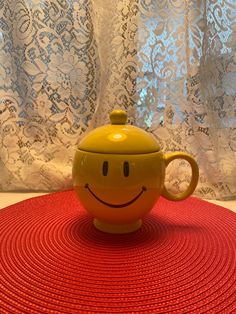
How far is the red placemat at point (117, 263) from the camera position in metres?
0.36

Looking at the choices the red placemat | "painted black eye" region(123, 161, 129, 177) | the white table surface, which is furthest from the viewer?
the white table surface

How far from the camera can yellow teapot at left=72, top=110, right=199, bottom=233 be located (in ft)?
1.62

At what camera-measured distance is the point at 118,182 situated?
491mm

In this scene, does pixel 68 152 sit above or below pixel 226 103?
below

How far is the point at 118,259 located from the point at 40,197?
0.37 meters

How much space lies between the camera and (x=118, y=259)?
0.47 m

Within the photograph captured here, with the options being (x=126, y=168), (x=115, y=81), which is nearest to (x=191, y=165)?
(x=126, y=168)

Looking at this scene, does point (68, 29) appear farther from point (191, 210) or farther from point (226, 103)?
point (191, 210)

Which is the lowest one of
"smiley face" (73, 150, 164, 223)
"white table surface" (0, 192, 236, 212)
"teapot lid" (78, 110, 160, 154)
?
"white table surface" (0, 192, 236, 212)

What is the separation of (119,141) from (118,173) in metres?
0.06

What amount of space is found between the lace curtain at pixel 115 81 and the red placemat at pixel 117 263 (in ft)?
0.62

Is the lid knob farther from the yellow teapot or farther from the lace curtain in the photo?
the lace curtain

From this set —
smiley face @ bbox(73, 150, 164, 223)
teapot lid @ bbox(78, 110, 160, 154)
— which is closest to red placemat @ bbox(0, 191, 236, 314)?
smiley face @ bbox(73, 150, 164, 223)

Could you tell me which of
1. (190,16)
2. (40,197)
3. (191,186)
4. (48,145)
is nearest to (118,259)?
(191,186)
